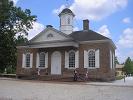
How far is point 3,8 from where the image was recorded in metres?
41.2

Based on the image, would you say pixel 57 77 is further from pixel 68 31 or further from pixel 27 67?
pixel 68 31

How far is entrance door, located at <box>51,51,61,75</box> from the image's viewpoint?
34000mm

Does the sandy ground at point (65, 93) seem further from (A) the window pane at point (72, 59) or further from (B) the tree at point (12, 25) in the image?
(B) the tree at point (12, 25)

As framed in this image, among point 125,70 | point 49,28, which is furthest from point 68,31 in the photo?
point 125,70

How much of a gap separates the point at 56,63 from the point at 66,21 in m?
7.31

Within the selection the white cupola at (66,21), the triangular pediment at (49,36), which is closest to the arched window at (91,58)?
the triangular pediment at (49,36)

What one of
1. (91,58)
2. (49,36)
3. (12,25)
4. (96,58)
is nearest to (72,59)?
(91,58)

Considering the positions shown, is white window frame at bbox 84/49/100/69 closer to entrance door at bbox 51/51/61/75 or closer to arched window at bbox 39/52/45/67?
entrance door at bbox 51/51/61/75

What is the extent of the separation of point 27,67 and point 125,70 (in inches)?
2297

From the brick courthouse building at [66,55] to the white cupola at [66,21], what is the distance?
1.00 meters

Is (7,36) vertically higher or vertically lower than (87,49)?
higher

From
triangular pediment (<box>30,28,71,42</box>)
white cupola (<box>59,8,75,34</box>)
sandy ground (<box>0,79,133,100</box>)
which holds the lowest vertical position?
sandy ground (<box>0,79,133,100</box>)

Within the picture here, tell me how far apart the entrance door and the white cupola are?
17.3ft

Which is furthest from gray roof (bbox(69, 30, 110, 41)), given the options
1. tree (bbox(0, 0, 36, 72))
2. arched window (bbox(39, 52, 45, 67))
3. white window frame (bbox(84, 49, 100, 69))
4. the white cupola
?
tree (bbox(0, 0, 36, 72))
